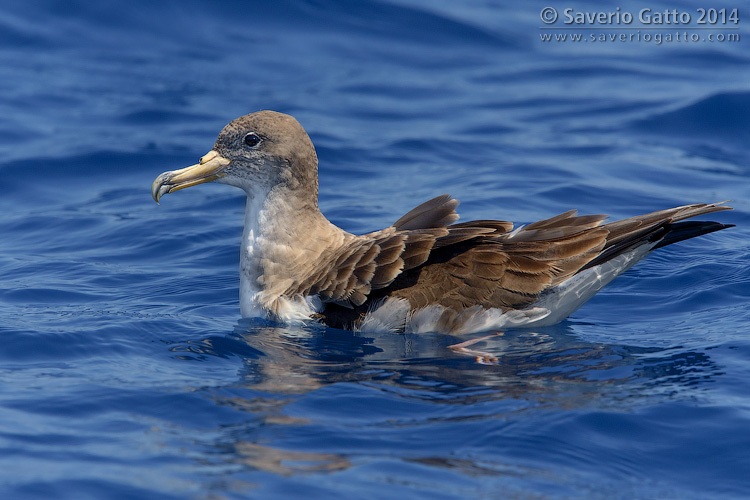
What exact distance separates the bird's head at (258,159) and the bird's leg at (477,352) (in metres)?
1.92

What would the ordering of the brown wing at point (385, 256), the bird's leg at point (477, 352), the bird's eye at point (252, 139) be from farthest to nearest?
the bird's eye at point (252, 139), the brown wing at point (385, 256), the bird's leg at point (477, 352)

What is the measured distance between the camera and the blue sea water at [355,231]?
5.37 metres

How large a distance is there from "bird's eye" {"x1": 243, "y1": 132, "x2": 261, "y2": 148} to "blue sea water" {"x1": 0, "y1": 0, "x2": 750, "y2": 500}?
1488 millimetres

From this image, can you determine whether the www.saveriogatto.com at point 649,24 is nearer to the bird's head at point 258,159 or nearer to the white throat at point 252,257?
the bird's head at point 258,159

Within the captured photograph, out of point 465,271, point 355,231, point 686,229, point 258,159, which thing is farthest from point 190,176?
point 686,229

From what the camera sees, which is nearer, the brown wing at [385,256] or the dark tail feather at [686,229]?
the dark tail feather at [686,229]

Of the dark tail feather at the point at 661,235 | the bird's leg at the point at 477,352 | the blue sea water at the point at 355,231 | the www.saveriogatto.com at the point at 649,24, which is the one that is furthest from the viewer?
the www.saveriogatto.com at the point at 649,24

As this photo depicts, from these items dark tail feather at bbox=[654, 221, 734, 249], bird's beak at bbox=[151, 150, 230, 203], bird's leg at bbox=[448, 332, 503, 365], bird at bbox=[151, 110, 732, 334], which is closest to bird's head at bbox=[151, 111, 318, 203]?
bird's beak at bbox=[151, 150, 230, 203]

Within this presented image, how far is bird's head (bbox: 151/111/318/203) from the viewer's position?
7.87 metres

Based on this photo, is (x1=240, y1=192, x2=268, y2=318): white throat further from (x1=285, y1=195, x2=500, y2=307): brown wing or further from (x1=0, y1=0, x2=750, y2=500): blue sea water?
(x1=285, y1=195, x2=500, y2=307): brown wing

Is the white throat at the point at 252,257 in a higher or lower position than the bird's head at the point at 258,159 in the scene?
lower

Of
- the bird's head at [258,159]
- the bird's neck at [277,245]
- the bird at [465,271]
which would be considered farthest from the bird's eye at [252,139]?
the bird at [465,271]

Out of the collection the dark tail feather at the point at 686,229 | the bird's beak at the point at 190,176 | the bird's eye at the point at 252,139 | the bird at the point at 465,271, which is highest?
the bird's eye at the point at 252,139

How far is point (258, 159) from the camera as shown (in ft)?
25.9
